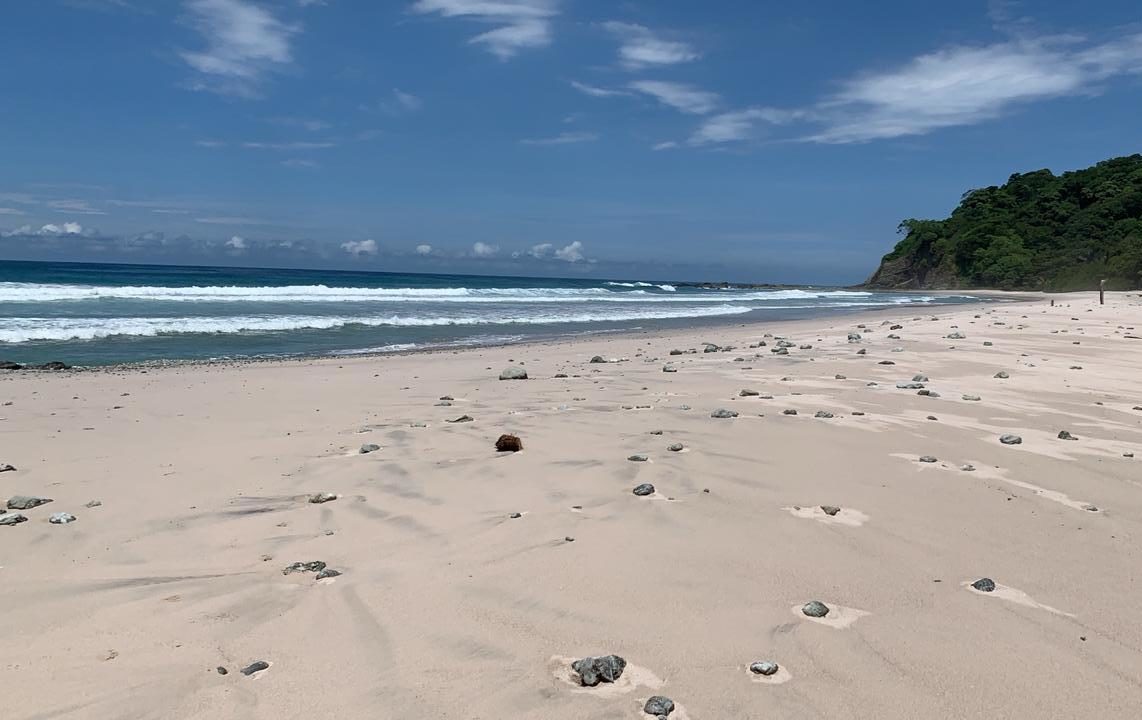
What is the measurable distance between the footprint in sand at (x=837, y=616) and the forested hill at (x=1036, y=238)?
189ft

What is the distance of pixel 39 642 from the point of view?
8.81 feet

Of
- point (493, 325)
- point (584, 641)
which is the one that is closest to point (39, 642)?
point (584, 641)

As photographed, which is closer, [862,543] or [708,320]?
[862,543]

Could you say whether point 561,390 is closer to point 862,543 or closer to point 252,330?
point 862,543

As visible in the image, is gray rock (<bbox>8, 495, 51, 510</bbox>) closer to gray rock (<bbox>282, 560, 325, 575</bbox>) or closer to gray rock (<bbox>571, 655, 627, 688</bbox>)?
gray rock (<bbox>282, 560, 325, 575</bbox>)

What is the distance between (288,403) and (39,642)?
558 cm

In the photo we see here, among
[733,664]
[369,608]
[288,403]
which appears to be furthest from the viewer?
[288,403]

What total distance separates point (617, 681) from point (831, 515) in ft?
6.29

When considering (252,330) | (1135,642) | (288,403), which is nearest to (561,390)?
(288,403)

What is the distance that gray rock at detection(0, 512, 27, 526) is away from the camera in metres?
3.98

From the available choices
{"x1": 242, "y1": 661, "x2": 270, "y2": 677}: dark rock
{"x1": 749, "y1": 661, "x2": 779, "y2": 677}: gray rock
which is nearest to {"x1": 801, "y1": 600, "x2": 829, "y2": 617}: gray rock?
{"x1": 749, "y1": 661, "x2": 779, "y2": 677}: gray rock

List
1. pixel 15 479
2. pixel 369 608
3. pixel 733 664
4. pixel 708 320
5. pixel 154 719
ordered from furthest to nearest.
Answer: pixel 708 320
pixel 15 479
pixel 369 608
pixel 733 664
pixel 154 719

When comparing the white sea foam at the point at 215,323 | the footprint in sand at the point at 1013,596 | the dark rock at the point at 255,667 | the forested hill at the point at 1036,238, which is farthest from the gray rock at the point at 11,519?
the forested hill at the point at 1036,238

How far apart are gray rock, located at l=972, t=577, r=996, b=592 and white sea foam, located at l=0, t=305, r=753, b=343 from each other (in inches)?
723
